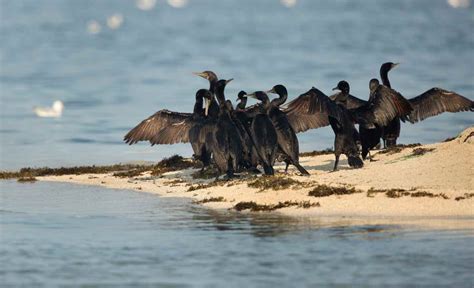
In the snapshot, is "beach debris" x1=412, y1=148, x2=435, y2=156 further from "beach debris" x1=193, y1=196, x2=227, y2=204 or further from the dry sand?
"beach debris" x1=193, y1=196, x2=227, y2=204

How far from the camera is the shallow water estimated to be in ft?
45.1

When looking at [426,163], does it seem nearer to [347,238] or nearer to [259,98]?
[259,98]

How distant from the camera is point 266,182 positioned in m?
29.6

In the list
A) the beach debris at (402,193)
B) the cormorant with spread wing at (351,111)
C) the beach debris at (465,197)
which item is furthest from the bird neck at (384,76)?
the beach debris at (465,197)

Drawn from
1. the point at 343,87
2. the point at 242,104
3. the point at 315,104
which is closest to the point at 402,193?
the point at 315,104

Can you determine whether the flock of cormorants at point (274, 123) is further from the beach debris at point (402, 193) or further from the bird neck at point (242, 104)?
the beach debris at point (402, 193)

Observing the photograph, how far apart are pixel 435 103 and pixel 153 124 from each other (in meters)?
14.1

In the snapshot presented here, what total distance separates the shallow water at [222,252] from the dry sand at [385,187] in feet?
6.25

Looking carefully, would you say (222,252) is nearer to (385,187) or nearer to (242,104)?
(385,187)

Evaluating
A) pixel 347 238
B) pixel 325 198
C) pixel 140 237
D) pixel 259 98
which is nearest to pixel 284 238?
pixel 347 238

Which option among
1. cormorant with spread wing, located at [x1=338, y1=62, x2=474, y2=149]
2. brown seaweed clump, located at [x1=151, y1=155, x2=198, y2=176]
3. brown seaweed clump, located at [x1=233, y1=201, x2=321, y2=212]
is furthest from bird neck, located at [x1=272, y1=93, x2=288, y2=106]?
brown seaweed clump, located at [x1=151, y1=155, x2=198, y2=176]

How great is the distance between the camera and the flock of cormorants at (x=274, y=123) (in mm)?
33594

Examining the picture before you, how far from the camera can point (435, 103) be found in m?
41.7

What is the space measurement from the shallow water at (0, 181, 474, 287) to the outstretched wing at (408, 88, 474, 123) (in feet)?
60.7
